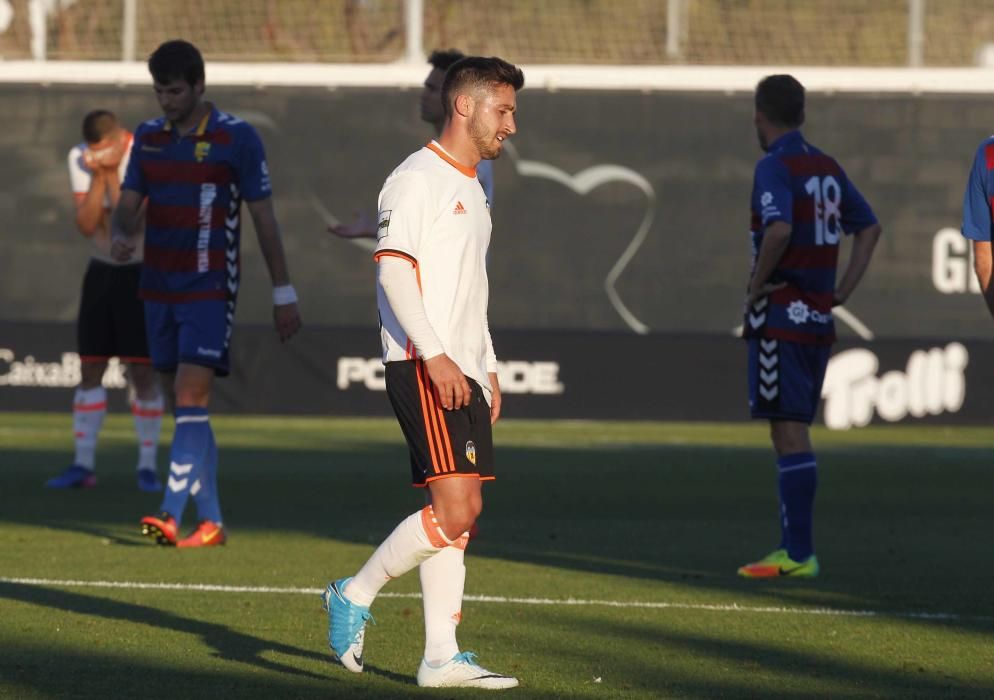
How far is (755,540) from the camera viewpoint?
30.5ft

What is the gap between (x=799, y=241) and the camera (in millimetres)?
8047

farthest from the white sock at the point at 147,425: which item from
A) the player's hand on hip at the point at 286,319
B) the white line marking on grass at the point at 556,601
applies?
the white line marking on grass at the point at 556,601

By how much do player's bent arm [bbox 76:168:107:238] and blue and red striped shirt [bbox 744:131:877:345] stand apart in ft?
16.6

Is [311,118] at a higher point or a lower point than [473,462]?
higher

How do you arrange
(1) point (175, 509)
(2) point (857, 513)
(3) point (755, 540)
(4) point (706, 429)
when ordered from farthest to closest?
Result: (4) point (706, 429) → (2) point (857, 513) → (3) point (755, 540) → (1) point (175, 509)

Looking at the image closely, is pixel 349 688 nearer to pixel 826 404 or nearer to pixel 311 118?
pixel 826 404

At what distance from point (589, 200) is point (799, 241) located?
1239cm

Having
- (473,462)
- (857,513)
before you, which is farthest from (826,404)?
(473,462)

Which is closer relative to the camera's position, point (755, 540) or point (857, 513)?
point (755, 540)

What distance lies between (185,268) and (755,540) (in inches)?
121

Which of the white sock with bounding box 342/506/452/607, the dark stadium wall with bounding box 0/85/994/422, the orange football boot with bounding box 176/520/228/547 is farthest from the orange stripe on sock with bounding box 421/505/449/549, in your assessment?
the dark stadium wall with bounding box 0/85/994/422

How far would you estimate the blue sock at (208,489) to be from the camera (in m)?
8.56

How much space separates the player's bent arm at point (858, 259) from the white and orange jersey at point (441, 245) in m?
3.15

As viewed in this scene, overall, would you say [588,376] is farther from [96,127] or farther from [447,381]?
[447,381]
